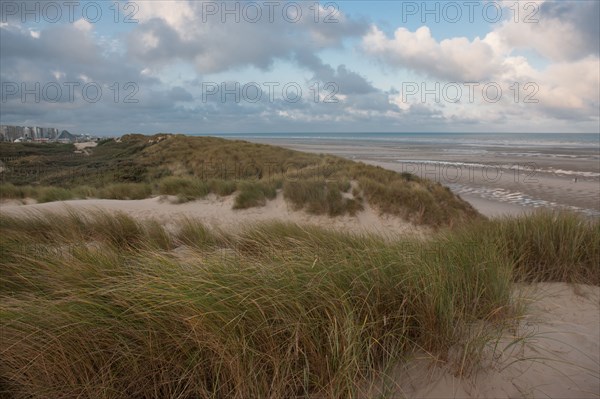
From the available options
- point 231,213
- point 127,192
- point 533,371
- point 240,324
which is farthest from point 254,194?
point 533,371

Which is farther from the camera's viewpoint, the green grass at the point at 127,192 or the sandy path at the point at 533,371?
the green grass at the point at 127,192

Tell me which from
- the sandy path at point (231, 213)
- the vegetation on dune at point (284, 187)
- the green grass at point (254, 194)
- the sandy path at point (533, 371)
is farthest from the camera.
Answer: the green grass at point (254, 194)

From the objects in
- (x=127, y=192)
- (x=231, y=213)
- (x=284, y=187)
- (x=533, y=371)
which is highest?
(x=284, y=187)

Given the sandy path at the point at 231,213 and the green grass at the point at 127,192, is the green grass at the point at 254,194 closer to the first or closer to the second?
the sandy path at the point at 231,213

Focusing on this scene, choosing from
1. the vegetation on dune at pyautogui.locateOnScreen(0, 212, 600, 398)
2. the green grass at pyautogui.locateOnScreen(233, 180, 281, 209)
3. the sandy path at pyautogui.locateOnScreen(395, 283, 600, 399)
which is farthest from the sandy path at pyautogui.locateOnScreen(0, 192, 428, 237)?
the vegetation on dune at pyautogui.locateOnScreen(0, 212, 600, 398)

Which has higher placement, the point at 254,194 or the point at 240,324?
the point at 254,194

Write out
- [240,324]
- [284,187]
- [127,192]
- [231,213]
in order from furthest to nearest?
[127,192]
[284,187]
[231,213]
[240,324]

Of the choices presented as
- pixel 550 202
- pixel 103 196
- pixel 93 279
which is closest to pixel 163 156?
pixel 103 196

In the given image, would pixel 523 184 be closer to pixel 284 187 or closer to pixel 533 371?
pixel 284 187

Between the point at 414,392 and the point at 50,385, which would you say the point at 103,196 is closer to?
the point at 50,385

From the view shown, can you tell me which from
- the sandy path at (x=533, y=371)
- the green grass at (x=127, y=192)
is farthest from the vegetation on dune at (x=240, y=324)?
the green grass at (x=127, y=192)

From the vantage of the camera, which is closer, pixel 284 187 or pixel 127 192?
pixel 284 187

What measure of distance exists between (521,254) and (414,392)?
3415mm

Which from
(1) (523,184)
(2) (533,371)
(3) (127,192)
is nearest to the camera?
(2) (533,371)
